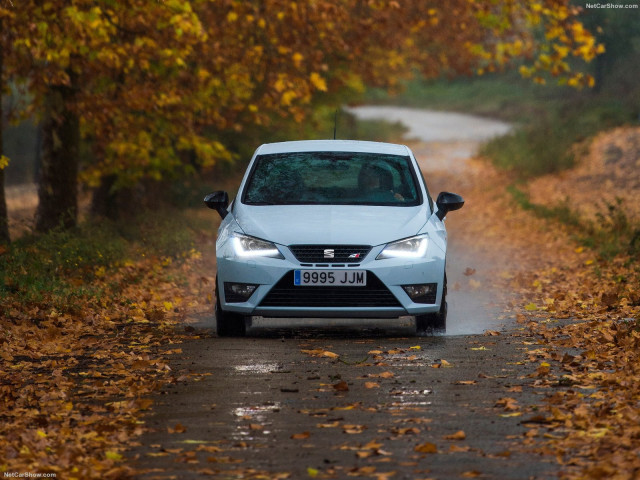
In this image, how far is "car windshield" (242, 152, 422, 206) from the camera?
35.7 ft

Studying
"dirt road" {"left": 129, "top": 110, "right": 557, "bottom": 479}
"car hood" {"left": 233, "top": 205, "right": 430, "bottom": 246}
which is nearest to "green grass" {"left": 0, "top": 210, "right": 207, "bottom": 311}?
"dirt road" {"left": 129, "top": 110, "right": 557, "bottom": 479}

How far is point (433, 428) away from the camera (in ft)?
22.4

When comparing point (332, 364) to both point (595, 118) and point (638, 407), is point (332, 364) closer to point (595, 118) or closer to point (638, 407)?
point (638, 407)

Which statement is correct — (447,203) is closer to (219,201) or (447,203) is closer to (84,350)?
(219,201)

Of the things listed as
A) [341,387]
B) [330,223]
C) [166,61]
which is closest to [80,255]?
[166,61]

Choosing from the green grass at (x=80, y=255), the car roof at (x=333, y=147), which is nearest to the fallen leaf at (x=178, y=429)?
the car roof at (x=333, y=147)

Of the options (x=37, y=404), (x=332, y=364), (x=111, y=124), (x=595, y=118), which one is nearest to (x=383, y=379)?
(x=332, y=364)

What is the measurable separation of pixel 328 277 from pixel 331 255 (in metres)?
0.19

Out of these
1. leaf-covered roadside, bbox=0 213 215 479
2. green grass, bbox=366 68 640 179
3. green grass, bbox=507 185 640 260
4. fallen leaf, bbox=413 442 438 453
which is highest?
fallen leaf, bbox=413 442 438 453

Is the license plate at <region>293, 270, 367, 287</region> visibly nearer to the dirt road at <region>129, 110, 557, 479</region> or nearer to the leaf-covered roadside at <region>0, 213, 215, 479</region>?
the dirt road at <region>129, 110, 557, 479</region>

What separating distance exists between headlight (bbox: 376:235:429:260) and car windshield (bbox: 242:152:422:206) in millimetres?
752

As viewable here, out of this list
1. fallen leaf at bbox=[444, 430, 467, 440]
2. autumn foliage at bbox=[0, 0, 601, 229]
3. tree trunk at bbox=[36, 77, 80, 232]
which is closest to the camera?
fallen leaf at bbox=[444, 430, 467, 440]

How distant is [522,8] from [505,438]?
47.2 feet

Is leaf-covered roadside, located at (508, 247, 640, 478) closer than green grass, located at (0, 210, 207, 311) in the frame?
Yes
